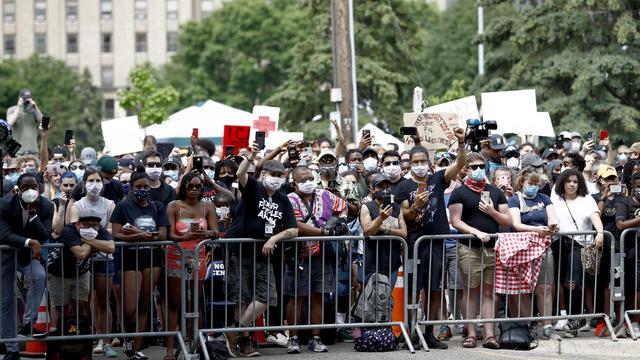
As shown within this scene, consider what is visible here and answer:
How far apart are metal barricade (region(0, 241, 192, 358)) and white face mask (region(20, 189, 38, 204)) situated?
1.42 feet

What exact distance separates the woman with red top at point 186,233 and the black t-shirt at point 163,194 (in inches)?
28.8

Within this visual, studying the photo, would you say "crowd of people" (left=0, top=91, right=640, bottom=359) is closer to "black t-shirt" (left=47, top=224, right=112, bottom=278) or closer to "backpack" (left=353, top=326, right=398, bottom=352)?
"black t-shirt" (left=47, top=224, right=112, bottom=278)

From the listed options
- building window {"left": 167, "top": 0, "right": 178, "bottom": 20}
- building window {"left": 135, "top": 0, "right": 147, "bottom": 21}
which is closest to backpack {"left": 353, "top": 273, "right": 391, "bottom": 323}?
building window {"left": 167, "top": 0, "right": 178, "bottom": 20}

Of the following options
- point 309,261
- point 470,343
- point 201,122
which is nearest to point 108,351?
point 309,261

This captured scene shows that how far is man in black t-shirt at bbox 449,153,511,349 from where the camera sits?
13227 millimetres

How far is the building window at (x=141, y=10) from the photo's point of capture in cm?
10800

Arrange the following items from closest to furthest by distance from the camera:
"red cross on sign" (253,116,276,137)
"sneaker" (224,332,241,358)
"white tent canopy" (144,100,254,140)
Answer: "sneaker" (224,332,241,358) → "red cross on sign" (253,116,276,137) → "white tent canopy" (144,100,254,140)

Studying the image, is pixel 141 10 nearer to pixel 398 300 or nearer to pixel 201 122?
pixel 201 122

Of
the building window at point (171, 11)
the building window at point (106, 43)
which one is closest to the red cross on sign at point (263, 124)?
the building window at point (171, 11)

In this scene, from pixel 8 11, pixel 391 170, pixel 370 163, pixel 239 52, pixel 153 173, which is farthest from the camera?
pixel 8 11

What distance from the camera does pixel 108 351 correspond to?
13.1 m

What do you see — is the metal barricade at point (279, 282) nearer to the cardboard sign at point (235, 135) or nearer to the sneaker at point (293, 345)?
the sneaker at point (293, 345)

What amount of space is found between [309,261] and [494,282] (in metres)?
1.92

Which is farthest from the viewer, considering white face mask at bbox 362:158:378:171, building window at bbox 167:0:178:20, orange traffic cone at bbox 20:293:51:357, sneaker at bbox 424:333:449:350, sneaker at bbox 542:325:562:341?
building window at bbox 167:0:178:20
